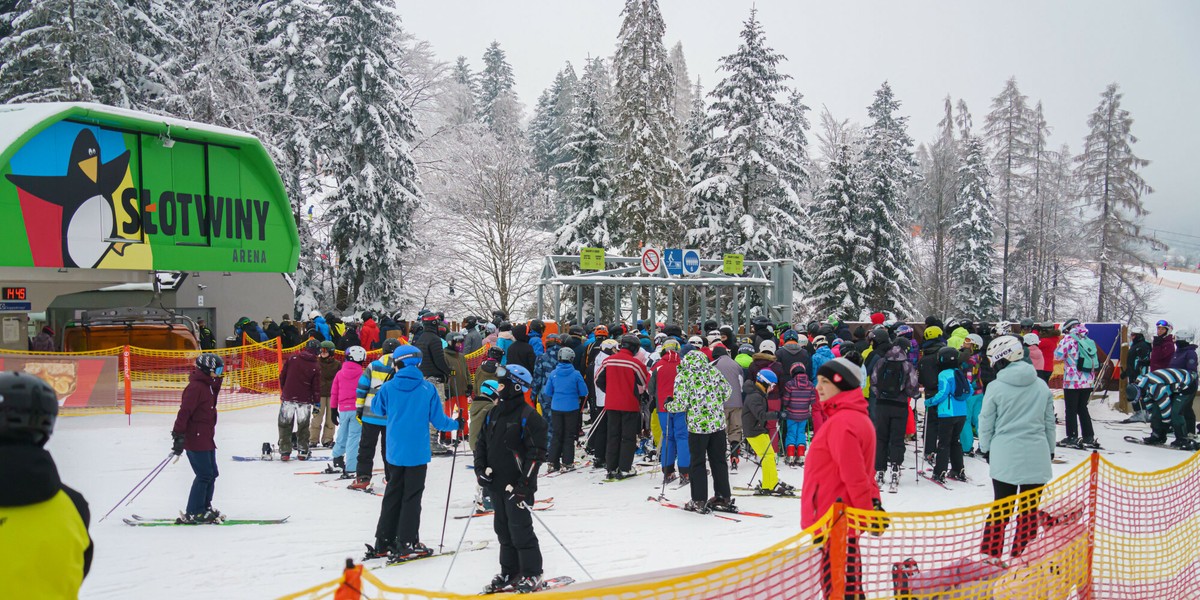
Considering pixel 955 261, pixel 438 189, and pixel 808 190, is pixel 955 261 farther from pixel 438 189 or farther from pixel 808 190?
pixel 438 189

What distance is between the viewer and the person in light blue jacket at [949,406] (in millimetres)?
9367

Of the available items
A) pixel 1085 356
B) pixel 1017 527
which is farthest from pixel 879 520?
pixel 1085 356

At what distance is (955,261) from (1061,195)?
35.2 ft

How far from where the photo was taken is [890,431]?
9.27 meters

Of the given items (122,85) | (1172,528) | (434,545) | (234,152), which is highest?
(122,85)

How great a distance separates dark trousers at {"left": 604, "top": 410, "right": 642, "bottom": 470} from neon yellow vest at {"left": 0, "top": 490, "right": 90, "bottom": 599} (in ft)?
25.6

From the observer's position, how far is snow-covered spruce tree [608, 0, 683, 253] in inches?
1220

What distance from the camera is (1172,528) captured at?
6328mm

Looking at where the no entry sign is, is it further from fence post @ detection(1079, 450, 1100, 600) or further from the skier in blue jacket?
fence post @ detection(1079, 450, 1100, 600)

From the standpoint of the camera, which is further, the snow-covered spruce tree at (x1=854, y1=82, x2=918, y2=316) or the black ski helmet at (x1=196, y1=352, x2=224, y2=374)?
the snow-covered spruce tree at (x1=854, y1=82, x2=918, y2=316)

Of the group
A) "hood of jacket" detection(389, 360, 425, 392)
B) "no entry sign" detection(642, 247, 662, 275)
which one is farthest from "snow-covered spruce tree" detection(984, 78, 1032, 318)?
"hood of jacket" detection(389, 360, 425, 392)

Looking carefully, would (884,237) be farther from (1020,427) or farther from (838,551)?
(838,551)

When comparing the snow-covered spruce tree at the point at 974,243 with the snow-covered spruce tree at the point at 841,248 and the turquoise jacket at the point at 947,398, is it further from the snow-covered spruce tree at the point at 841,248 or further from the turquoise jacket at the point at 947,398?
the turquoise jacket at the point at 947,398

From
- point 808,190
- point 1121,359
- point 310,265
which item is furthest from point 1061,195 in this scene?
point 310,265
